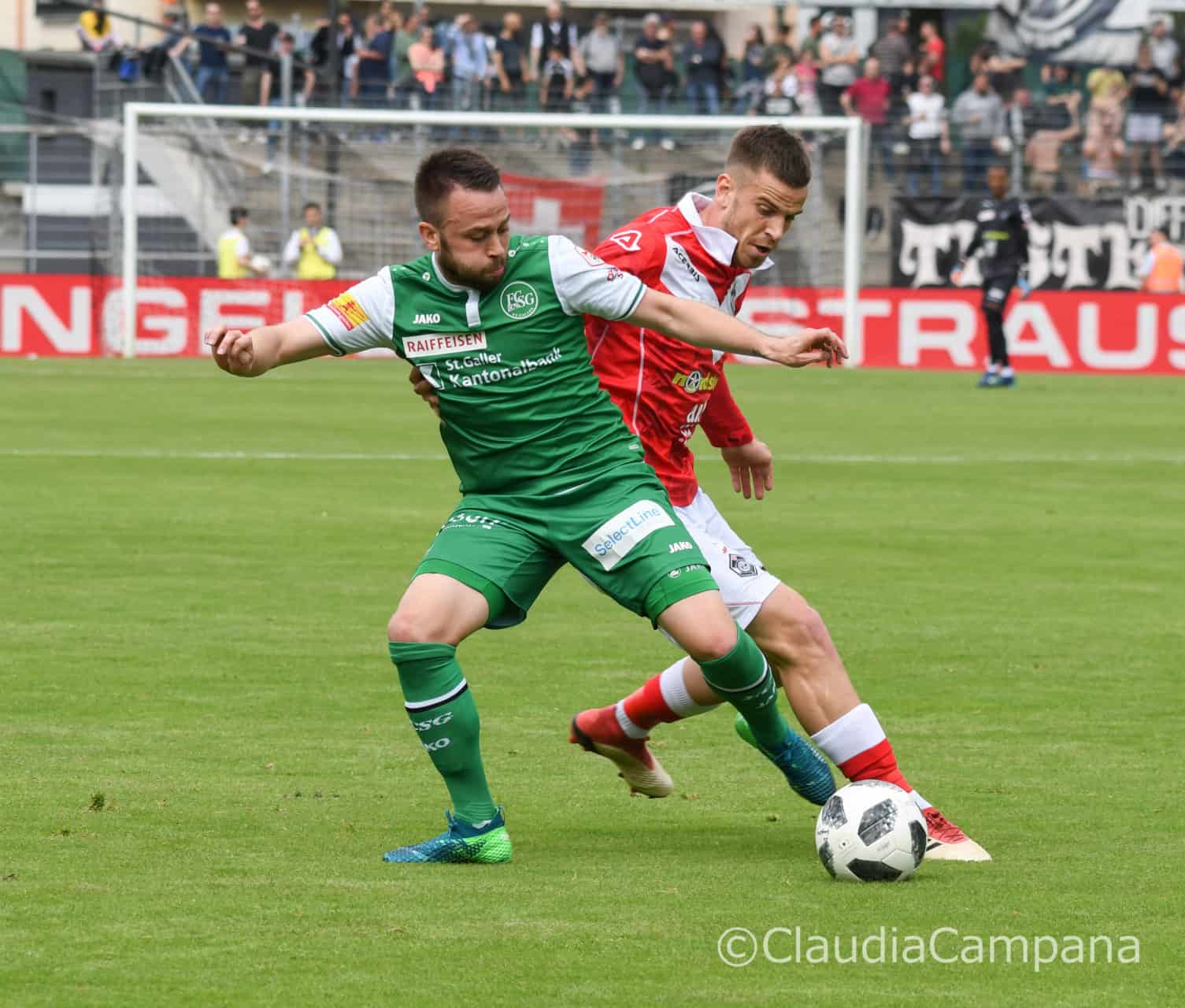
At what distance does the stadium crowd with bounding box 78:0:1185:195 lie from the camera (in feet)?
109

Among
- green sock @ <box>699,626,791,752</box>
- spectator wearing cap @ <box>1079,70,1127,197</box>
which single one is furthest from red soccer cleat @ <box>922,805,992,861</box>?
spectator wearing cap @ <box>1079,70,1127,197</box>

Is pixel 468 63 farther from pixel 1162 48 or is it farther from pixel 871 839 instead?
pixel 871 839

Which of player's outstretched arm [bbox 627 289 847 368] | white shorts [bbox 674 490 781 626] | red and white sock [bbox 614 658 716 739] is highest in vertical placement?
player's outstretched arm [bbox 627 289 847 368]

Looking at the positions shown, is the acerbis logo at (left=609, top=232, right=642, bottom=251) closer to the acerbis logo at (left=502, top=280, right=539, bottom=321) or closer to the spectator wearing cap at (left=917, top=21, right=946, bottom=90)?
the acerbis logo at (left=502, top=280, right=539, bottom=321)

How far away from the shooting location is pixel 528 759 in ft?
23.2

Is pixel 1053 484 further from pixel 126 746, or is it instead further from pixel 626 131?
pixel 626 131

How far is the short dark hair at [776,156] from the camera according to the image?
6.15 meters

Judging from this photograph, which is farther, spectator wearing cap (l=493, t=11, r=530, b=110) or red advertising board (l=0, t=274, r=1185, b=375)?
spectator wearing cap (l=493, t=11, r=530, b=110)

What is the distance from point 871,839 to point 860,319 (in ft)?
81.8

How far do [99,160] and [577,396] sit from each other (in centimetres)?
2750

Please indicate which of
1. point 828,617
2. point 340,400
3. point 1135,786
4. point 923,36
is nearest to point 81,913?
point 1135,786

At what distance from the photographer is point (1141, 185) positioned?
3259cm

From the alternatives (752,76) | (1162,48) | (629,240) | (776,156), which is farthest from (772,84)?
(776,156)

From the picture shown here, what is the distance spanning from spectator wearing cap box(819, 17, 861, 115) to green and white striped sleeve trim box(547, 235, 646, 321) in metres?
29.3
